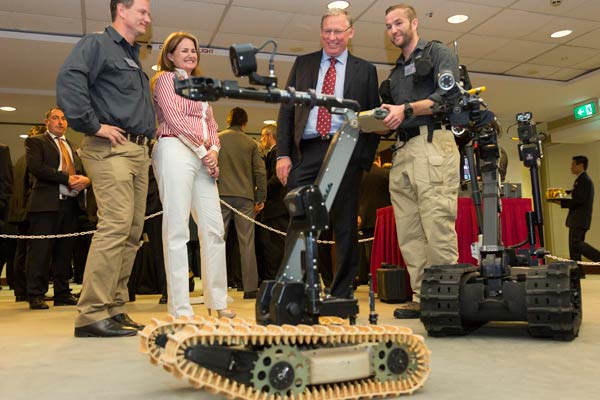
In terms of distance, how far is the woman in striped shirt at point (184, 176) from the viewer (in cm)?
294

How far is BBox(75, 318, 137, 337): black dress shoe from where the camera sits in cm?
289

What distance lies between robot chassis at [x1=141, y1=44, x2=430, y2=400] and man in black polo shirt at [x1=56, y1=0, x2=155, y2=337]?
128cm

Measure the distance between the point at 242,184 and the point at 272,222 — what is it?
1193mm

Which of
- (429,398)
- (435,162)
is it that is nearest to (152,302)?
(435,162)

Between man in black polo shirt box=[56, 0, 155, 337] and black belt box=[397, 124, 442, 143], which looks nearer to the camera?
man in black polo shirt box=[56, 0, 155, 337]

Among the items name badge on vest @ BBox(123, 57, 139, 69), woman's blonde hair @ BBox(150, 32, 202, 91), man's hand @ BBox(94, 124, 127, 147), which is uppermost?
woman's blonde hair @ BBox(150, 32, 202, 91)

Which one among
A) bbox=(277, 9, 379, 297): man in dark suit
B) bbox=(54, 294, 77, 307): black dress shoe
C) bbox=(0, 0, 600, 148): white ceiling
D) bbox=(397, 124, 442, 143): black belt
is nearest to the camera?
bbox=(277, 9, 379, 297): man in dark suit

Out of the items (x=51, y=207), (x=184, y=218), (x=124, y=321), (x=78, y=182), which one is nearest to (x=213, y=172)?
(x=184, y=218)

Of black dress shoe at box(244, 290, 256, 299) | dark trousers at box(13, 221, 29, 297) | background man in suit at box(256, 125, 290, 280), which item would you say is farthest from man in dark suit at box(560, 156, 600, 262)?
dark trousers at box(13, 221, 29, 297)

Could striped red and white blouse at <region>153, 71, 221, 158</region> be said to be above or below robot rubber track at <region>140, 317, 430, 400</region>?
above

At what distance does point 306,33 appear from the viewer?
730 centimetres

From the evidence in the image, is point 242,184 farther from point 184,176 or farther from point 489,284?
point 489,284

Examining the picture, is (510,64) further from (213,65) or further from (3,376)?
(3,376)

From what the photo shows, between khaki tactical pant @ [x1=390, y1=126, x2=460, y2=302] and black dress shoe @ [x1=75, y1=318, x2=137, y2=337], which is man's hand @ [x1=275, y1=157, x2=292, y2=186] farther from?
black dress shoe @ [x1=75, y1=318, x2=137, y2=337]
